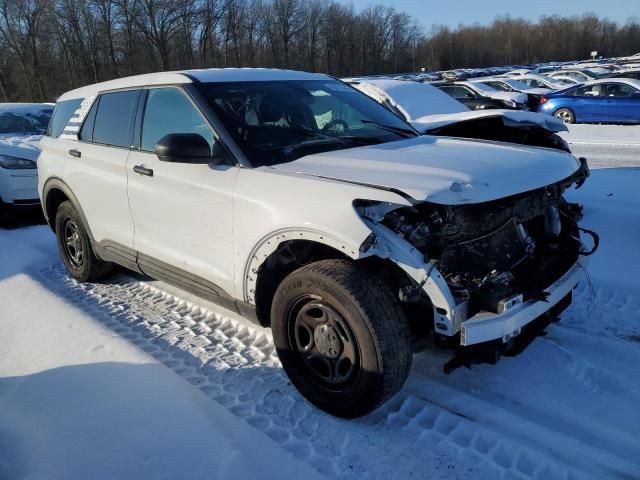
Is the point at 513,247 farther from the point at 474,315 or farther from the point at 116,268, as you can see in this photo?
the point at 116,268

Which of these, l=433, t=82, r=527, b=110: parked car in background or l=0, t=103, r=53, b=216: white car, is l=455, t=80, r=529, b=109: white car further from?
Answer: l=0, t=103, r=53, b=216: white car

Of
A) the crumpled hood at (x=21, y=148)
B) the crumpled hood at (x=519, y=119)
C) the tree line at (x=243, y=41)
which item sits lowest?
the crumpled hood at (x=21, y=148)

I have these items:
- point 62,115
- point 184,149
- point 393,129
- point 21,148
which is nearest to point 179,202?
point 184,149

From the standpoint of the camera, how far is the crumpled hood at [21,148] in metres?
8.00

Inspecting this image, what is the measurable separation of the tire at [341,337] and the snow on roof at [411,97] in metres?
5.65

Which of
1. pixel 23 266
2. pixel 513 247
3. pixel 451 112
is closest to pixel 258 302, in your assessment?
pixel 513 247

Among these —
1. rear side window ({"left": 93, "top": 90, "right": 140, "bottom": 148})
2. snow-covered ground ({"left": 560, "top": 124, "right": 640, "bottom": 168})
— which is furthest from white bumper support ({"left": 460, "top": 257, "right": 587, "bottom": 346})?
snow-covered ground ({"left": 560, "top": 124, "right": 640, "bottom": 168})

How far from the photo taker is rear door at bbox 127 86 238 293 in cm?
343

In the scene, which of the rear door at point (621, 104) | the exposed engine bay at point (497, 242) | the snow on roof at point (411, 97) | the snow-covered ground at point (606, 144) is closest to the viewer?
the exposed engine bay at point (497, 242)

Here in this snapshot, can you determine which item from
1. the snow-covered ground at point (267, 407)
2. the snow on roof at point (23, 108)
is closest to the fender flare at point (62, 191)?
the snow-covered ground at point (267, 407)

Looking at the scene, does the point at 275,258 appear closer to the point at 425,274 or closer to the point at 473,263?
the point at 425,274

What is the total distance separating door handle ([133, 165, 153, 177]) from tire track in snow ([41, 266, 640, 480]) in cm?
121

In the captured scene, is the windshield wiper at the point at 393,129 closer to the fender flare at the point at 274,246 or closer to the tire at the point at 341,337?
the fender flare at the point at 274,246

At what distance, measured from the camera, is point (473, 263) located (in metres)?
3.02
